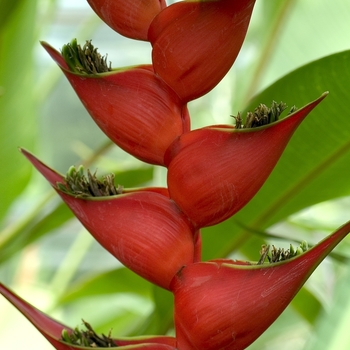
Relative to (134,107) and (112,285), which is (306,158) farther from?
(112,285)

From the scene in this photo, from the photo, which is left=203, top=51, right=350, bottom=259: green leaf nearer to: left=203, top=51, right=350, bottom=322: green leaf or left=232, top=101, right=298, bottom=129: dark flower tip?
left=203, top=51, right=350, bottom=322: green leaf

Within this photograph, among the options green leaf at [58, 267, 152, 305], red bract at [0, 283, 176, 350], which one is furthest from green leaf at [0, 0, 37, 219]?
red bract at [0, 283, 176, 350]

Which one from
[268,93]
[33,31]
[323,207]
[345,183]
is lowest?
[323,207]

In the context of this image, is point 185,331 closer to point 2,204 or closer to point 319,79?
point 319,79

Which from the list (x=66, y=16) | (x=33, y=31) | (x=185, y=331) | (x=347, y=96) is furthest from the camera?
(x=66, y=16)

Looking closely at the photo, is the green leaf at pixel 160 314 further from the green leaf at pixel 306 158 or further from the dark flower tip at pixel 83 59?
the dark flower tip at pixel 83 59

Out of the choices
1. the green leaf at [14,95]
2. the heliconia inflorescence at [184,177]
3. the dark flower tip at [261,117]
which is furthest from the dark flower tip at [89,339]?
the green leaf at [14,95]

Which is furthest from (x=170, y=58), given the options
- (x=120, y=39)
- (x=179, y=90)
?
(x=120, y=39)
